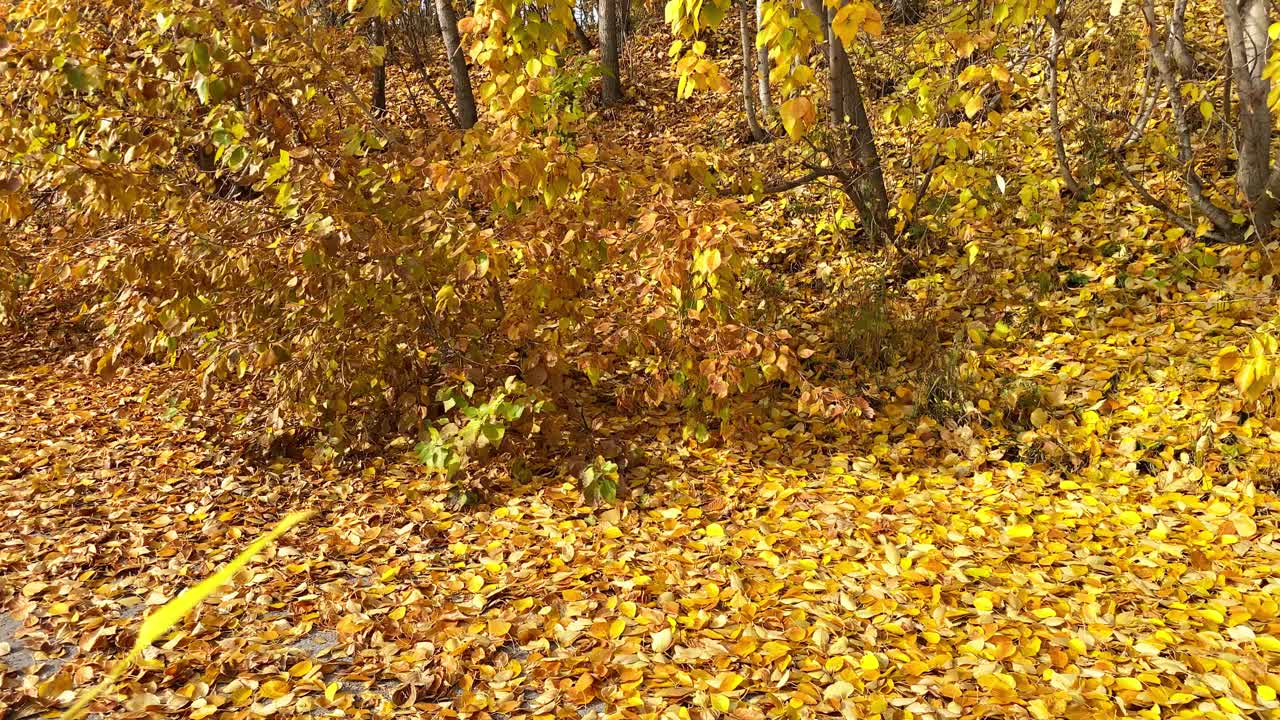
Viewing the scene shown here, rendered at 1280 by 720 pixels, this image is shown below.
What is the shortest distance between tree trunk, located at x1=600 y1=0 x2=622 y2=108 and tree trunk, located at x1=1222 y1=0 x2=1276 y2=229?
19.9 ft

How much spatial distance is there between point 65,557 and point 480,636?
6.11 feet

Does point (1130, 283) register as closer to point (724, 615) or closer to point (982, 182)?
point (982, 182)

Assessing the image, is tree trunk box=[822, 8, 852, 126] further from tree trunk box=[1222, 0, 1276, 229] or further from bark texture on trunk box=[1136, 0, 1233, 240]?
tree trunk box=[1222, 0, 1276, 229]

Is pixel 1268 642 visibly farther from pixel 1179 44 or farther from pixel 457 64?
pixel 457 64

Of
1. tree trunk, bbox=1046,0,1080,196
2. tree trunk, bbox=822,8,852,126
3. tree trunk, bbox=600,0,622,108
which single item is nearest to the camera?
tree trunk, bbox=1046,0,1080,196

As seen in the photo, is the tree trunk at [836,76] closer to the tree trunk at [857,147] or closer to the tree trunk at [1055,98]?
the tree trunk at [857,147]

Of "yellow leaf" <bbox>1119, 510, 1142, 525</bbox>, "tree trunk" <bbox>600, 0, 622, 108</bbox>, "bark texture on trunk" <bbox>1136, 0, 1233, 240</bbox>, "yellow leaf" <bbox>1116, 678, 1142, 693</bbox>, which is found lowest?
"yellow leaf" <bbox>1116, 678, 1142, 693</bbox>

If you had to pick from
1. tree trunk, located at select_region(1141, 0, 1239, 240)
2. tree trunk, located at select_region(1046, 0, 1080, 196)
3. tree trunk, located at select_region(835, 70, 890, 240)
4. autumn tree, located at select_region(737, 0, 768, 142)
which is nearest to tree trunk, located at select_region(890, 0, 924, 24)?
autumn tree, located at select_region(737, 0, 768, 142)

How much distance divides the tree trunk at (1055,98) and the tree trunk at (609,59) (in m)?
5.04

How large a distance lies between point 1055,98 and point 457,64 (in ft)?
15.2

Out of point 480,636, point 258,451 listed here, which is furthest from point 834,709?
point 258,451

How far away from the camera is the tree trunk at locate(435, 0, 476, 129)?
679 cm

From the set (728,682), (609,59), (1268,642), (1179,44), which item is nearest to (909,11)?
(609,59)

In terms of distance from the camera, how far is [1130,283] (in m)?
4.88
